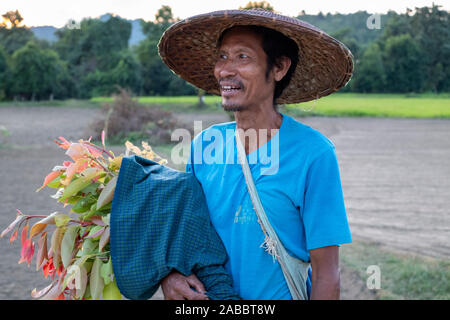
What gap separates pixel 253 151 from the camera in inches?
69.4

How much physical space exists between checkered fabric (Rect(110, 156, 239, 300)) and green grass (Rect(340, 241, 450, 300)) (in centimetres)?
299

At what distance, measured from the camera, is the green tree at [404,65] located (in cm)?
4669

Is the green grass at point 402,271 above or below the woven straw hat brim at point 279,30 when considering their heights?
below

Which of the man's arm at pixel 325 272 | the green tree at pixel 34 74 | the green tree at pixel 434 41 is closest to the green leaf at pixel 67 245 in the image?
the man's arm at pixel 325 272

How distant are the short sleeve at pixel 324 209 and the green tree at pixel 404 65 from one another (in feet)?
159

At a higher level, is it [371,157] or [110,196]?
[110,196]

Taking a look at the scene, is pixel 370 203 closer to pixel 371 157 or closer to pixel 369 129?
pixel 371 157

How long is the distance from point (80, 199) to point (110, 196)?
18 cm

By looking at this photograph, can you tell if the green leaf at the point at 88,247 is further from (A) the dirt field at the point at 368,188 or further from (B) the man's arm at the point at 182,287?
(A) the dirt field at the point at 368,188

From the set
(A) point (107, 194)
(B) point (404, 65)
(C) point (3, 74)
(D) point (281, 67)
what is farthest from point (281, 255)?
(B) point (404, 65)

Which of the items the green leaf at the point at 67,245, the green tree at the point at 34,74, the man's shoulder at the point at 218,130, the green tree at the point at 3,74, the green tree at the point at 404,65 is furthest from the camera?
the green tree at the point at 404,65

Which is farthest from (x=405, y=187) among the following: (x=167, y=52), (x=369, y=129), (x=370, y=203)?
(x=369, y=129)

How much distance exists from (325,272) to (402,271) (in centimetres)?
342

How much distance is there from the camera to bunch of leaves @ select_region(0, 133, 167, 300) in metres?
1.62
